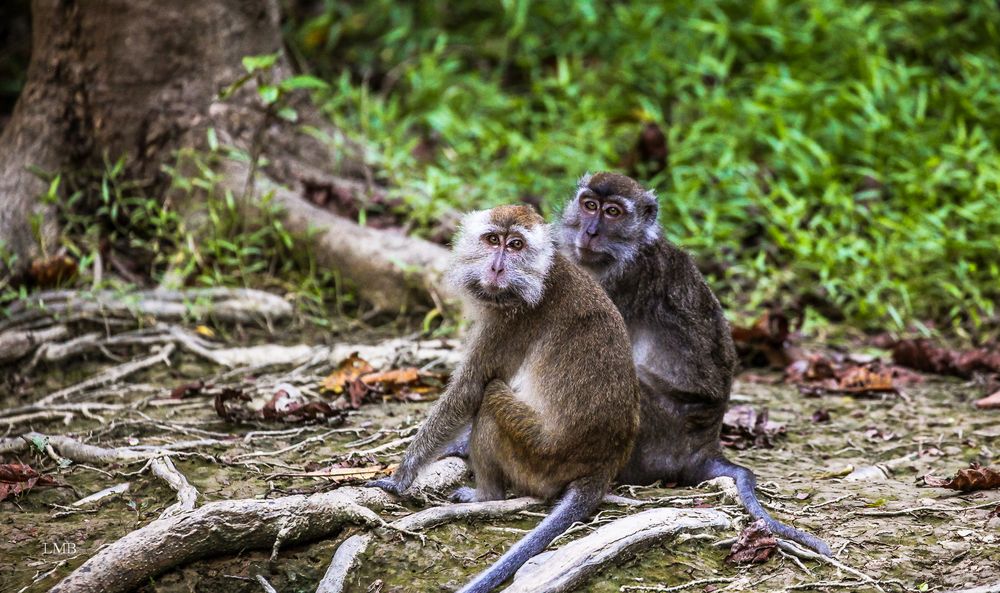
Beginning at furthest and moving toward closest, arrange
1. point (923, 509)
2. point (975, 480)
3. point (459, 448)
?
point (459, 448) < point (975, 480) < point (923, 509)

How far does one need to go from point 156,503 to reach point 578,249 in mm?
2516

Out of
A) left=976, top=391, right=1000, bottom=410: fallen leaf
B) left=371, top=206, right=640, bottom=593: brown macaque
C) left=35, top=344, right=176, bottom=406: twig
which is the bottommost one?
left=35, top=344, right=176, bottom=406: twig

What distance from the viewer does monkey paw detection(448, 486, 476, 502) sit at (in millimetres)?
4797

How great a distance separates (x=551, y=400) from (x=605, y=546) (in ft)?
2.42

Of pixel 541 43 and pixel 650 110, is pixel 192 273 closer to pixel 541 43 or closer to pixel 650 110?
pixel 650 110

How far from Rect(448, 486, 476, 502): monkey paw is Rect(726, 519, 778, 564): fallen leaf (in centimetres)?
117

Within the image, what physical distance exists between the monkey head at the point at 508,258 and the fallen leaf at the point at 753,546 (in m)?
1.36

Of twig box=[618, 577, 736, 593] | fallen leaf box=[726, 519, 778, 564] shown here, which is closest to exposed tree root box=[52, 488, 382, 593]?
twig box=[618, 577, 736, 593]

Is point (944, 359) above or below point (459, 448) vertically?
above

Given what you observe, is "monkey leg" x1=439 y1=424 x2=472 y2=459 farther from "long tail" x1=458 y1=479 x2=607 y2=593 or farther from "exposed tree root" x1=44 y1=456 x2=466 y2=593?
"long tail" x1=458 y1=479 x2=607 y2=593

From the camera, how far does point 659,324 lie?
5.66 meters

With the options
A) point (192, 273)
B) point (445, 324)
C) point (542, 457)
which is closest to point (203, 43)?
point (192, 273)

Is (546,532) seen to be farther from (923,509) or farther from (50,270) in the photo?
(50,270)

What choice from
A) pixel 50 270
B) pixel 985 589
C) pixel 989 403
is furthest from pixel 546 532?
pixel 50 270
